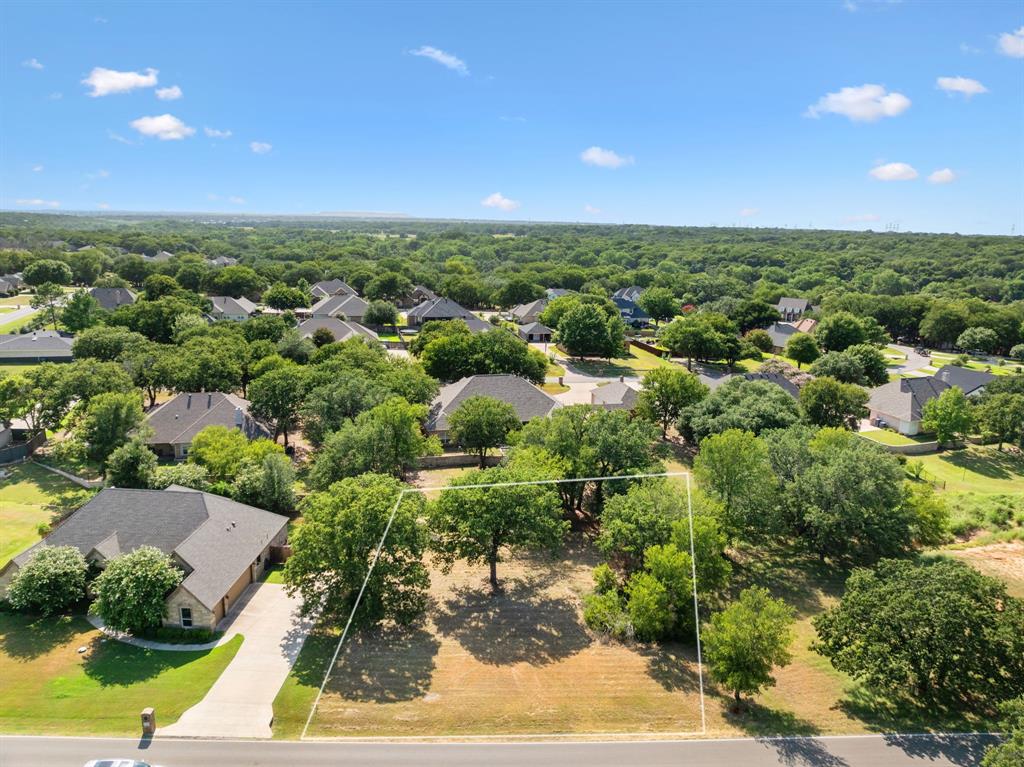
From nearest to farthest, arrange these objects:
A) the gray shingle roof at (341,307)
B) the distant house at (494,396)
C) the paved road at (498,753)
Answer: the paved road at (498,753)
the distant house at (494,396)
the gray shingle roof at (341,307)

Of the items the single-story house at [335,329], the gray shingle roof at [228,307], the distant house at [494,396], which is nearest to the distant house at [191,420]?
the distant house at [494,396]

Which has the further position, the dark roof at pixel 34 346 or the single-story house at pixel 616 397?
the dark roof at pixel 34 346

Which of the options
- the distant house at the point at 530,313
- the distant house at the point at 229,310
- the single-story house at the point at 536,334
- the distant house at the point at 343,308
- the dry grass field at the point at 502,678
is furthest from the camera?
the distant house at the point at 530,313

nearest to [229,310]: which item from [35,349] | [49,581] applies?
[35,349]

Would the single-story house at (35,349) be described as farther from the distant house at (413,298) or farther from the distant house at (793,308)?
the distant house at (793,308)

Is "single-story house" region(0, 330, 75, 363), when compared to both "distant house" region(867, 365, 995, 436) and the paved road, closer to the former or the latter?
the paved road

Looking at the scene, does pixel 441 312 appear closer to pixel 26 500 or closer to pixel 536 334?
pixel 536 334

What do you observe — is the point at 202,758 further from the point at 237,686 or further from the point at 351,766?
the point at 351,766
